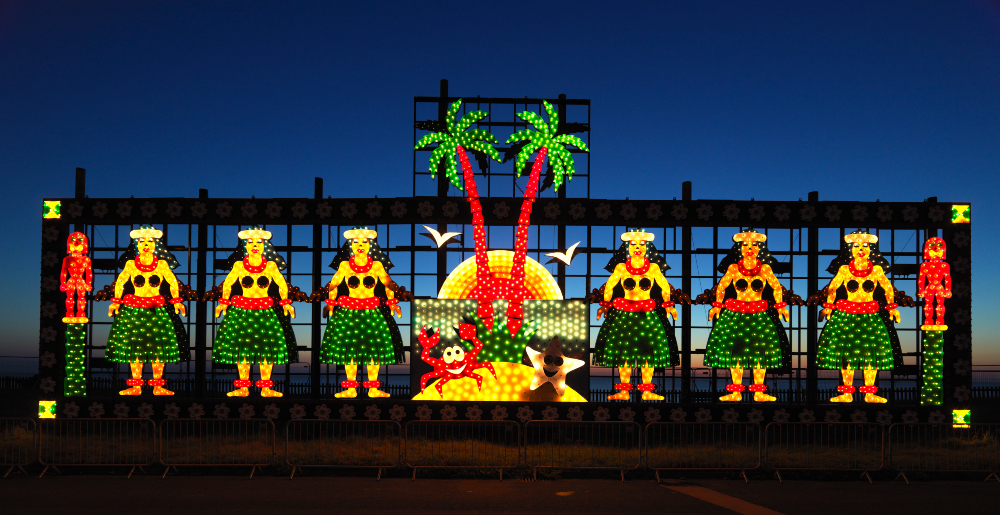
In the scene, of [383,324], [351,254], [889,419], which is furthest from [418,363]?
[889,419]

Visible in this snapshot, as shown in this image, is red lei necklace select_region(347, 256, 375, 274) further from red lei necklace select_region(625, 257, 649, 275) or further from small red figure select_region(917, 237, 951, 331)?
small red figure select_region(917, 237, 951, 331)

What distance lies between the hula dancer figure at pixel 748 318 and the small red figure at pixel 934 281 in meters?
3.08

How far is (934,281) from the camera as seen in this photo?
50.0 ft

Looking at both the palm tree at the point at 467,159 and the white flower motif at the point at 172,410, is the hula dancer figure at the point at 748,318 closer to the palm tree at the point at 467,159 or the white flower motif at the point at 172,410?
the palm tree at the point at 467,159

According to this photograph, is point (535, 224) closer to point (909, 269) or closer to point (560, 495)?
point (560, 495)

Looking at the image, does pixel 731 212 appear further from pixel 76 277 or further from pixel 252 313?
pixel 76 277

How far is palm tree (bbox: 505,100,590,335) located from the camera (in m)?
15.1

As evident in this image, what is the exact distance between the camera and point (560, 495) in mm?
9875

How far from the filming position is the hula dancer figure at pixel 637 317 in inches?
595

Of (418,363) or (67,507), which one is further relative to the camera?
(418,363)

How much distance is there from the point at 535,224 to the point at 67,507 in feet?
32.8

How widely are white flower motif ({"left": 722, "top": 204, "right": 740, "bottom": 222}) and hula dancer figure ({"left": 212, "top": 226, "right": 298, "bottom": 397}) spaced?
9.79m

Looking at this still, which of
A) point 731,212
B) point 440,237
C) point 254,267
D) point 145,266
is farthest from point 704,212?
point 145,266

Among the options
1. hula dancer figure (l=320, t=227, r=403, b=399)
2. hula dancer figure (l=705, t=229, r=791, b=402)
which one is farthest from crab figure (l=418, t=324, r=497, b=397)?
hula dancer figure (l=705, t=229, r=791, b=402)
